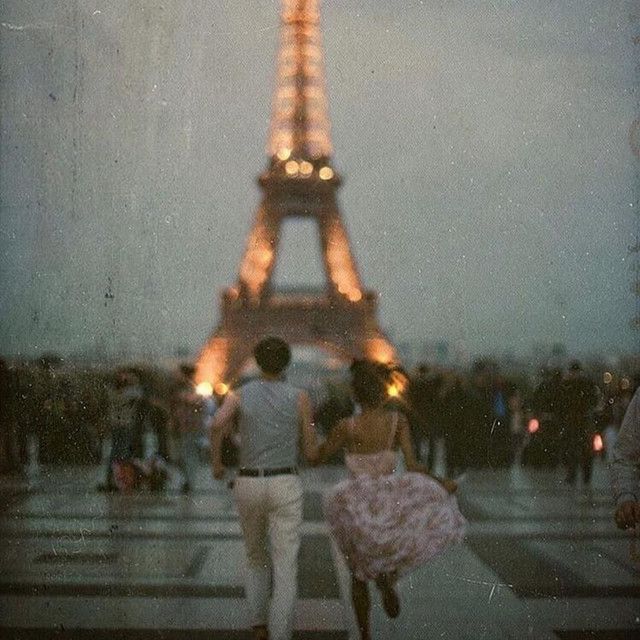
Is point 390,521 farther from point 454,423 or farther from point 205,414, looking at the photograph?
point 205,414

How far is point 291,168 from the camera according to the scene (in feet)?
99.0

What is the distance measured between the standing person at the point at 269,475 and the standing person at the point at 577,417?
6967mm

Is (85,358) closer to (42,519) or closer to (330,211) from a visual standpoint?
(42,519)

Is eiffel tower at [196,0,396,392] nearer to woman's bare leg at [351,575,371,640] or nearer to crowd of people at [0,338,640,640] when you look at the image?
crowd of people at [0,338,640,640]

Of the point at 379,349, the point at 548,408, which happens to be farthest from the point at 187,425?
the point at 379,349

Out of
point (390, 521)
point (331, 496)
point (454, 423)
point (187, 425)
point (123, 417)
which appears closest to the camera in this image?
point (390, 521)

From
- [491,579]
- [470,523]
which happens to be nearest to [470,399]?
[470,523]

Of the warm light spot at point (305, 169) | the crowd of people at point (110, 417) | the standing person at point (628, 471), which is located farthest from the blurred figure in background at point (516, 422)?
the warm light spot at point (305, 169)

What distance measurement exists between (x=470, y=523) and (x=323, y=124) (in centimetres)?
2133

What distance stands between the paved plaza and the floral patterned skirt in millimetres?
233

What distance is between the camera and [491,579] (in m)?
7.39

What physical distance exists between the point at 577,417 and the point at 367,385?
24.6 ft

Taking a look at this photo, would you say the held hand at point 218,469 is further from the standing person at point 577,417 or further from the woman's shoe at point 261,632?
the standing person at point 577,417

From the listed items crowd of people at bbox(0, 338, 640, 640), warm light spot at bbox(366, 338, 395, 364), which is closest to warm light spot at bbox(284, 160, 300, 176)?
warm light spot at bbox(366, 338, 395, 364)
